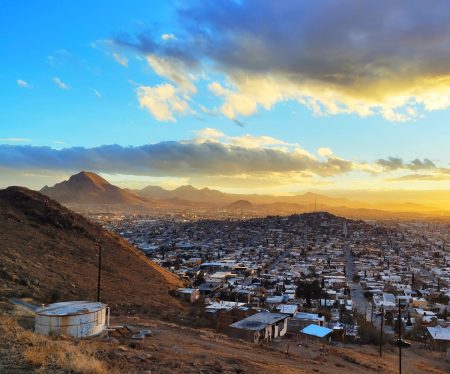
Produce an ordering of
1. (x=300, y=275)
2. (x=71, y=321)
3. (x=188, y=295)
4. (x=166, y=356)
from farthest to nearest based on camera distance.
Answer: (x=300, y=275) → (x=188, y=295) → (x=71, y=321) → (x=166, y=356)

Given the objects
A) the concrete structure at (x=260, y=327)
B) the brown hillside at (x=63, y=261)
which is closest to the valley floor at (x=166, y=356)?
the concrete structure at (x=260, y=327)

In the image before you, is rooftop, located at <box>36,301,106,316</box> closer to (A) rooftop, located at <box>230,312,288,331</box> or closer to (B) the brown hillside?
(B) the brown hillside

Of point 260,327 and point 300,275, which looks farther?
point 300,275

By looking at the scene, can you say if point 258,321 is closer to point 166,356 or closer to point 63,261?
point 63,261

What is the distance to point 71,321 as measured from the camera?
647 inches

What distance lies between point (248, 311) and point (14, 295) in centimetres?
1620

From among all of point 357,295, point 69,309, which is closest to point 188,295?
point 69,309

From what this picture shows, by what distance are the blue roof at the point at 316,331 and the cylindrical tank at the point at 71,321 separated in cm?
1712

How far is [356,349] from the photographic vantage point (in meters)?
29.6

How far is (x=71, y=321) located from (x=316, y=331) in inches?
772

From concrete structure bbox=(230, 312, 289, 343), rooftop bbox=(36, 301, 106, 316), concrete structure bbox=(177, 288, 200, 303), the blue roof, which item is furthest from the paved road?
rooftop bbox=(36, 301, 106, 316)

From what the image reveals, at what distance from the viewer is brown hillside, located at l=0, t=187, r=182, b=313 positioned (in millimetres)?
27188

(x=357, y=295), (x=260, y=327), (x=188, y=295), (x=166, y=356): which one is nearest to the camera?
(x=166, y=356)

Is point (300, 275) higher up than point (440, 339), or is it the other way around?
point (440, 339)
